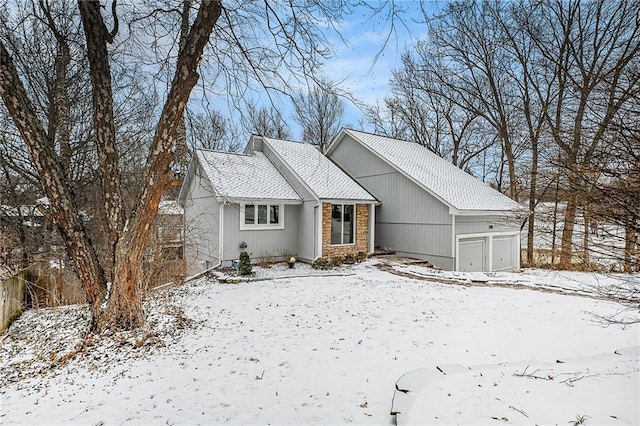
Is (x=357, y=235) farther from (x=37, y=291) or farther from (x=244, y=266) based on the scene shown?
(x=37, y=291)

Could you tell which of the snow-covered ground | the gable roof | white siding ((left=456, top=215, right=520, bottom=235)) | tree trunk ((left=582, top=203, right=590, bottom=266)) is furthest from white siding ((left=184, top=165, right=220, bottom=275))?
tree trunk ((left=582, top=203, right=590, bottom=266))

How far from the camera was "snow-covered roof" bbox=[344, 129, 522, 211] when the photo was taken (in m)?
12.1

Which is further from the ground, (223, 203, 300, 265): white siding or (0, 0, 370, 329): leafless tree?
(0, 0, 370, 329): leafless tree

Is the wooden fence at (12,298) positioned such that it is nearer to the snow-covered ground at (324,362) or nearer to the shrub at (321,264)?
the snow-covered ground at (324,362)

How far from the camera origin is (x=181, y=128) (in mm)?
6383

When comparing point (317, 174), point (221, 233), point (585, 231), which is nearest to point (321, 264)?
point (221, 233)

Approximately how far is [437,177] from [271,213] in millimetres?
6622

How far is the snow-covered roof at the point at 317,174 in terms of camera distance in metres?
12.0

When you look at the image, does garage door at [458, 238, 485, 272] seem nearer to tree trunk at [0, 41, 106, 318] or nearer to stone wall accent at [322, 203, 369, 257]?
stone wall accent at [322, 203, 369, 257]

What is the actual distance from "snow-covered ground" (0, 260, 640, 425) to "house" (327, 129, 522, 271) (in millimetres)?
4589

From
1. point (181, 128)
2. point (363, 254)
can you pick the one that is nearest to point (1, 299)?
point (181, 128)

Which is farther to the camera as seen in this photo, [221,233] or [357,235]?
[357,235]

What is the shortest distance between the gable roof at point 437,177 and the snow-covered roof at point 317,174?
1.61m

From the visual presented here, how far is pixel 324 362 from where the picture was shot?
4.20 meters
